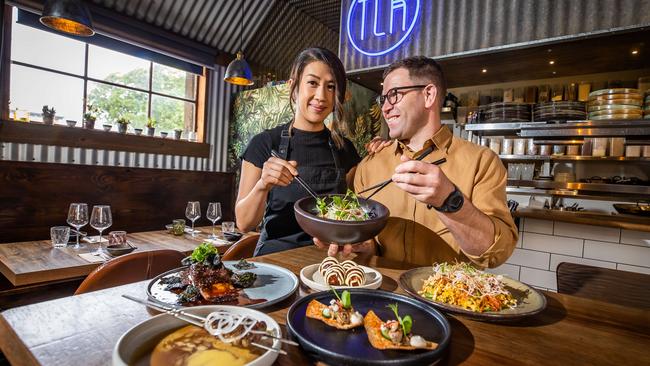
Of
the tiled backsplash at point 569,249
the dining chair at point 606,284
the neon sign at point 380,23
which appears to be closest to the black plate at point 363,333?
the dining chair at point 606,284

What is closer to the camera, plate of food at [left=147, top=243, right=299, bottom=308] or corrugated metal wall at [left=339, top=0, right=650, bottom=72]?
plate of food at [left=147, top=243, right=299, bottom=308]

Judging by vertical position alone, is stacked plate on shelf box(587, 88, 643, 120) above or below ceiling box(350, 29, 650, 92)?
below

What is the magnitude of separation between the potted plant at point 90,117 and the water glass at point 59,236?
2.98 m

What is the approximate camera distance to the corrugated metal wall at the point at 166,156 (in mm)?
4730

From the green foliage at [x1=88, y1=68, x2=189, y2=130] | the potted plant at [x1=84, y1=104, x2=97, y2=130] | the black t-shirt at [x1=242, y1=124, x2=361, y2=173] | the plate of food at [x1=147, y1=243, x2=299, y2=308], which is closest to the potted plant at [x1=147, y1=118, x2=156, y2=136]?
the green foliage at [x1=88, y1=68, x2=189, y2=130]

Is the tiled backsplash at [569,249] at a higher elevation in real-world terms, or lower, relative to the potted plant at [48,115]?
lower

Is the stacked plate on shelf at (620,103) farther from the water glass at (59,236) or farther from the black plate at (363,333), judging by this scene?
the water glass at (59,236)

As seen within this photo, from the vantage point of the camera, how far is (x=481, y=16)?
371cm

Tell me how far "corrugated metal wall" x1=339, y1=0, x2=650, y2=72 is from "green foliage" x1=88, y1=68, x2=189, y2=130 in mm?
3786

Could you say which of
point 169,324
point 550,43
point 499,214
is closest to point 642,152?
point 550,43

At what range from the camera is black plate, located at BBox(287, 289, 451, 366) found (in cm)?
68

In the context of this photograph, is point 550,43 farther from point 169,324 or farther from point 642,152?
point 169,324

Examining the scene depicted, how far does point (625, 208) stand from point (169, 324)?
4449 mm

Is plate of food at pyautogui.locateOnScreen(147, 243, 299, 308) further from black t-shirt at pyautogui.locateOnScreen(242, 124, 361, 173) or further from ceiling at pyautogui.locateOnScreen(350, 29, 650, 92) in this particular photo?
ceiling at pyautogui.locateOnScreen(350, 29, 650, 92)
